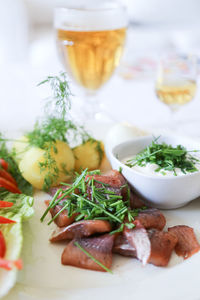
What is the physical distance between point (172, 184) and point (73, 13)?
1197mm

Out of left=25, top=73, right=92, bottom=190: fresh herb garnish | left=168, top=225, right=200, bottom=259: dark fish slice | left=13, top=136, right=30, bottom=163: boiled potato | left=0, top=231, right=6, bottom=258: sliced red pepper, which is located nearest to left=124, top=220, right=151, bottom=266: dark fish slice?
left=168, top=225, right=200, bottom=259: dark fish slice

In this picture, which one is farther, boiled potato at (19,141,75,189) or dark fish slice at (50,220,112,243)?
boiled potato at (19,141,75,189)

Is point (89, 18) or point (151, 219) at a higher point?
point (89, 18)

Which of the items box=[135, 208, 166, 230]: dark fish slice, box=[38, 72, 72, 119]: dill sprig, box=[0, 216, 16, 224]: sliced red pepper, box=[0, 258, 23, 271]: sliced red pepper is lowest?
box=[135, 208, 166, 230]: dark fish slice

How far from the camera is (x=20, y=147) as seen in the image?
1.73 meters

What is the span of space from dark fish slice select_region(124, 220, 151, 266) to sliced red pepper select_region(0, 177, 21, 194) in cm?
56

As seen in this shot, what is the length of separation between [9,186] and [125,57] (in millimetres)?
2277

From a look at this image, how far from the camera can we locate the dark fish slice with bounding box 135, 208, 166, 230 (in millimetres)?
1233

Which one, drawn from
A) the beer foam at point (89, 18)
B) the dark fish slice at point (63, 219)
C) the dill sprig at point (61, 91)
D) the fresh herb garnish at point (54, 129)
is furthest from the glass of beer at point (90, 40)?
the dark fish slice at point (63, 219)

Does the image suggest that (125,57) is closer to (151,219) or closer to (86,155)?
(86,155)

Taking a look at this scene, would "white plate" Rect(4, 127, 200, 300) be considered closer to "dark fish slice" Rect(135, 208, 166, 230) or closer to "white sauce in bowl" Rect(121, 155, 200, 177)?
"dark fish slice" Rect(135, 208, 166, 230)

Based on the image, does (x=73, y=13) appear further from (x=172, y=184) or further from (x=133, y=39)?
(x=133, y=39)

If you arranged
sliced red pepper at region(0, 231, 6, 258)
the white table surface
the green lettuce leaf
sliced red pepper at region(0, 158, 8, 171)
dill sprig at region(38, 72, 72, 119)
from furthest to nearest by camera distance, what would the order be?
the white table surface, sliced red pepper at region(0, 158, 8, 171), dill sprig at region(38, 72, 72, 119), sliced red pepper at region(0, 231, 6, 258), the green lettuce leaf

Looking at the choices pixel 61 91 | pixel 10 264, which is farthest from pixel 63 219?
pixel 61 91
